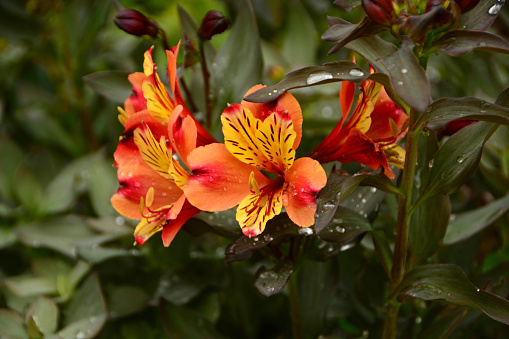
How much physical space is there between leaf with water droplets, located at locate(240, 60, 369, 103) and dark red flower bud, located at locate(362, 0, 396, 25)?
5 cm

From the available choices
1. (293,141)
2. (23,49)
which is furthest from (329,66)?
(23,49)

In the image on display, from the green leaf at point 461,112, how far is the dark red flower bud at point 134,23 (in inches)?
15.6

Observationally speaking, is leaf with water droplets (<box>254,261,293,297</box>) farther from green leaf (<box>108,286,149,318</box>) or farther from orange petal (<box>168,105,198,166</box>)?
green leaf (<box>108,286,149,318</box>)

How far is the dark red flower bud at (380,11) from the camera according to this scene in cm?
47

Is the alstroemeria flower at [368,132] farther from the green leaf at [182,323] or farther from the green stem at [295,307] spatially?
the green leaf at [182,323]

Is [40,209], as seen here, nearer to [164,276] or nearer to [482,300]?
[164,276]

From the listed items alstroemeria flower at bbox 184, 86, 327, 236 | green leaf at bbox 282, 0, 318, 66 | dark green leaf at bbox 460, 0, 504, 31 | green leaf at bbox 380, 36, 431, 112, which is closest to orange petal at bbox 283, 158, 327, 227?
alstroemeria flower at bbox 184, 86, 327, 236

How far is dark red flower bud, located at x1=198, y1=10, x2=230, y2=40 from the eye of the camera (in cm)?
68

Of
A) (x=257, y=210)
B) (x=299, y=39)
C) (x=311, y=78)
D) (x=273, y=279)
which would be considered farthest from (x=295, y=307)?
(x=299, y=39)

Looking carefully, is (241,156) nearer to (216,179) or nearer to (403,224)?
(216,179)

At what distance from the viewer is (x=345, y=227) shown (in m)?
0.60

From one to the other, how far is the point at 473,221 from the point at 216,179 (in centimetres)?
43

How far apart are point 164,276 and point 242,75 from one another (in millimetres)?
384

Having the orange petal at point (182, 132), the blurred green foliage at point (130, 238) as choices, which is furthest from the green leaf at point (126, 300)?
the orange petal at point (182, 132)
